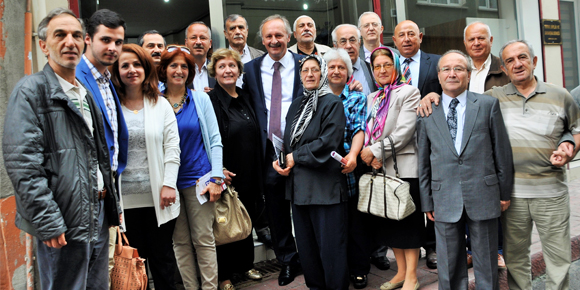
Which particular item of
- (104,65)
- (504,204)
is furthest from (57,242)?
(504,204)

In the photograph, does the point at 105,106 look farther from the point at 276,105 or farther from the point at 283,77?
the point at 283,77

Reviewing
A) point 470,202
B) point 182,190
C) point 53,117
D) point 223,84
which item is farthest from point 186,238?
point 470,202

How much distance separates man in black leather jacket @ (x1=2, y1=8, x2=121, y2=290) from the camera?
2.22 m

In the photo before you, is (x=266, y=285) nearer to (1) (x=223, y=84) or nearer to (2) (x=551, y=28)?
(1) (x=223, y=84)

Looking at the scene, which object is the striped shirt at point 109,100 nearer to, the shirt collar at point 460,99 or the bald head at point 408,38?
the shirt collar at point 460,99

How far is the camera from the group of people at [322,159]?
3123 millimetres

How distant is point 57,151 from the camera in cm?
236

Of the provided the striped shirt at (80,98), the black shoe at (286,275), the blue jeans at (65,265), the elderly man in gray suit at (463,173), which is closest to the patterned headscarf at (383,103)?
the elderly man in gray suit at (463,173)

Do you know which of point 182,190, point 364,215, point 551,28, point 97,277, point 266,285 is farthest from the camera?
point 551,28

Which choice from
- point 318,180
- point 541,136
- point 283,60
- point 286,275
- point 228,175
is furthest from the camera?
point 283,60

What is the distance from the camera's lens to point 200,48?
4488 mm

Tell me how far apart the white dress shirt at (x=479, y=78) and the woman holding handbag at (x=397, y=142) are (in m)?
0.98

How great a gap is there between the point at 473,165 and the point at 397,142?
1.94ft

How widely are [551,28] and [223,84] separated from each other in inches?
266
